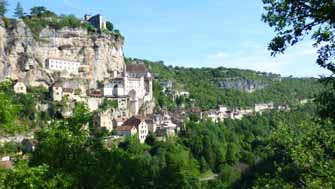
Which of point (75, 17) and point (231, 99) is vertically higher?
point (75, 17)

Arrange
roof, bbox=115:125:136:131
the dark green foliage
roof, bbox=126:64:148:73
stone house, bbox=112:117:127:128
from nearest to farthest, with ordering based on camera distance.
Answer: roof, bbox=115:125:136:131 → stone house, bbox=112:117:127:128 → the dark green foliage → roof, bbox=126:64:148:73

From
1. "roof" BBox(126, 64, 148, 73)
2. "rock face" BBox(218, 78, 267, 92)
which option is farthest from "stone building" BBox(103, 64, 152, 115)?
"rock face" BBox(218, 78, 267, 92)

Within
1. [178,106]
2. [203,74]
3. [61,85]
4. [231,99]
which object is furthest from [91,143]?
[203,74]

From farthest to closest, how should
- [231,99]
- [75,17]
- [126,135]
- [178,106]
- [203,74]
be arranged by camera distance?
1. [203,74]
2. [231,99]
3. [178,106]
4. [75,17]
5. [126,135]

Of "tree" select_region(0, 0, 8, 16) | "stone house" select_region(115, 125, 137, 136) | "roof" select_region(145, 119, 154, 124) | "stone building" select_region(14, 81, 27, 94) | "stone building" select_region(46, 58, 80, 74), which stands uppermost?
"tree" select_region(0, 0, 8, 16)

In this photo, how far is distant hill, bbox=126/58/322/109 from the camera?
10494cm

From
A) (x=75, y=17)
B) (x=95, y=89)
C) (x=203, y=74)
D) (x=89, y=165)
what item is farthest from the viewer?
(x=203, y=74)

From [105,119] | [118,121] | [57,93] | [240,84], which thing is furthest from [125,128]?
[240,84]

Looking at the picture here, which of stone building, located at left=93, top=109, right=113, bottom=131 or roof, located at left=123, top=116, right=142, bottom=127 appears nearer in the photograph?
stone building, located at left=93, top=109, right=113, bottom=131

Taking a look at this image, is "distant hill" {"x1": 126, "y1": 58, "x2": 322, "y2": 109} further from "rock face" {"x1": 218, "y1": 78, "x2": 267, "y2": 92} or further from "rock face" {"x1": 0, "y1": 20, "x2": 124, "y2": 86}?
"rock face" {"x1": 0, "y1": 20, "x2": 124, "y2": 86}

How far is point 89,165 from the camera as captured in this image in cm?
1003

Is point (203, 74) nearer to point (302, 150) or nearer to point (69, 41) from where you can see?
point (69, 41)

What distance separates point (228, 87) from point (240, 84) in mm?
4947

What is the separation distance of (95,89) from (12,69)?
1403 cm
